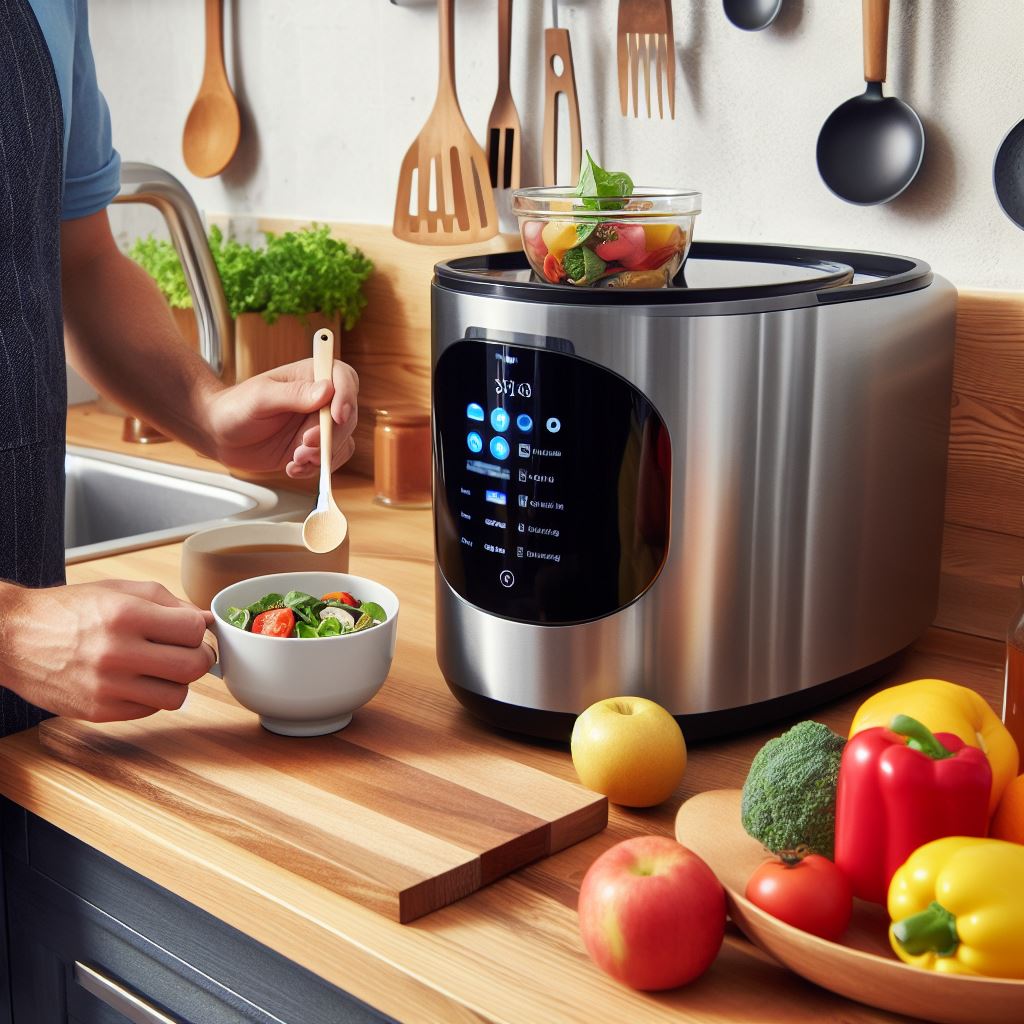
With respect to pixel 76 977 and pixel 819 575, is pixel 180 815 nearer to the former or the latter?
pixel 76 977

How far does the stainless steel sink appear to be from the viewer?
150cm

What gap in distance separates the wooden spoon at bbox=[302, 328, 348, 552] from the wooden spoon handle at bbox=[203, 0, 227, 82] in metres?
0.95

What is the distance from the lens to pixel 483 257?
3.31 ft

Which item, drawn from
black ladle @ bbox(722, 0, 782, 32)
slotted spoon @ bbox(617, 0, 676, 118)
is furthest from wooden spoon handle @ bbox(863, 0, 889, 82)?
slotted spoon @ bbox(617, 0, 676, 118)

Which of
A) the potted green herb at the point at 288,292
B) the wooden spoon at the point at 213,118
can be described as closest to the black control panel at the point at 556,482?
the potted green herb at the point at 288,292

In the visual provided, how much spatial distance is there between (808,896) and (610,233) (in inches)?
17.9

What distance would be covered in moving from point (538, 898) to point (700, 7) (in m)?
0.89

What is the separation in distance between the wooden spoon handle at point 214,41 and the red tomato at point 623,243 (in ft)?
3.49

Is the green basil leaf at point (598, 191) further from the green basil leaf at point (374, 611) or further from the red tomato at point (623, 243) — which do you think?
the green basil leaf at point (374, 611)

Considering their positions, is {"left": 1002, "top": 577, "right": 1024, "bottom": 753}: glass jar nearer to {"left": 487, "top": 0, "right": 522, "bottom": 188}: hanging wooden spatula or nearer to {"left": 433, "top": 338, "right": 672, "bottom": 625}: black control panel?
{"left": 433, "top": 338, "right": 672, "bottom": 625}: black control panel

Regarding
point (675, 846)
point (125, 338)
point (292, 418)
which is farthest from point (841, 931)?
point (125, 338)

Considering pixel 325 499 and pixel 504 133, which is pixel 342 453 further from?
pixel 504 133

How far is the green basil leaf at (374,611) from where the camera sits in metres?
0.87

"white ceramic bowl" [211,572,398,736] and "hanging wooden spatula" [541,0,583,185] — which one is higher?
"hanging wooden spatula" [541,0,583,185]
